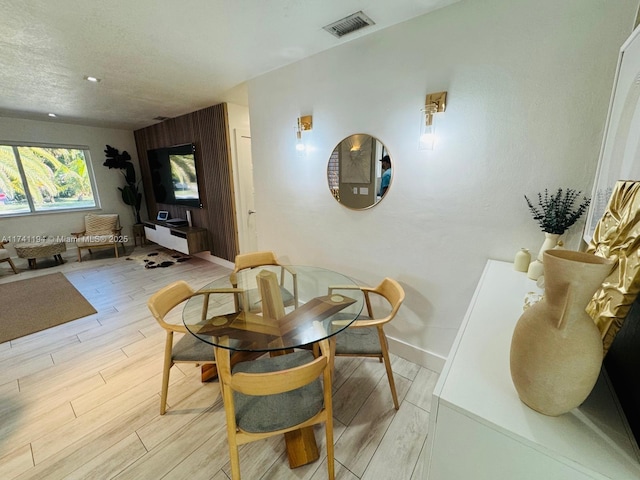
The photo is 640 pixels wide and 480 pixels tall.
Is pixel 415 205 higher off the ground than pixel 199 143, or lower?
lower

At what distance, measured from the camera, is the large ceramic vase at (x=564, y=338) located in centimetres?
53

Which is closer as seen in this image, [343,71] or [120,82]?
[343,71]

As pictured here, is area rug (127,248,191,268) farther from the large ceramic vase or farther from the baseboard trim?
the large ceramic vase

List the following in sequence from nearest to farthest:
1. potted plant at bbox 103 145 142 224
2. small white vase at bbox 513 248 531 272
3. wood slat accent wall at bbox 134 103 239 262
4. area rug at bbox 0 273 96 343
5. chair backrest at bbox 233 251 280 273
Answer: small white vase at bbox 513 248 531 272 → chair backrest at bbox 233 251 280 273 → area rug at bbox 0 273 96 343 → wood slat accent wall at bbox 134 103 239 262 → potted plant at bbox 103 145 142 224

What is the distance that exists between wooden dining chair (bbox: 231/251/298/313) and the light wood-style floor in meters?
0.69

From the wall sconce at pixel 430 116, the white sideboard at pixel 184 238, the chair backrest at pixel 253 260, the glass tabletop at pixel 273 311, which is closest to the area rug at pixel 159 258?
the white sideboard at pixel 184 238

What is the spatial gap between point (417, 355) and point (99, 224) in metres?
5.92

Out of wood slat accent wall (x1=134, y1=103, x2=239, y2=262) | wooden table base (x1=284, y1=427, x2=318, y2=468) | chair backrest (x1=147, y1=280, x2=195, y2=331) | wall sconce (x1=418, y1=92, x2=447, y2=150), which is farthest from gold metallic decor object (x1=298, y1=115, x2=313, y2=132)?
wooden table base (x1=284, y1=427, x2=318, y2=468)

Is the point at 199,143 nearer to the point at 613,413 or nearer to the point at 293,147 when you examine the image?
the point at 293,147

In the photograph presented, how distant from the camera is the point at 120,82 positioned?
267 cm

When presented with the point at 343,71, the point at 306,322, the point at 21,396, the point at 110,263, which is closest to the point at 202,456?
the point at 306,322

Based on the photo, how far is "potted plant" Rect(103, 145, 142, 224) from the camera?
5.20 m

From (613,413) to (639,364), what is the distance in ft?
0.46

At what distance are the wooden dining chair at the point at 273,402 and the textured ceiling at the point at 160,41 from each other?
76.9 inches
